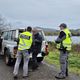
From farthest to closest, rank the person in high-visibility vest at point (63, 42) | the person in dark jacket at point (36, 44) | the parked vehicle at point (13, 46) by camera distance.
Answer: the parked vehicle at point (13, 46) → the person in dark jacket at point (36, 44) → the person in high-visibility vest at point (63, 42)

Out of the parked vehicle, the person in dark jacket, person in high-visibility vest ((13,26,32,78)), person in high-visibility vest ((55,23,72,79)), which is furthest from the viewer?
the parked vehicle

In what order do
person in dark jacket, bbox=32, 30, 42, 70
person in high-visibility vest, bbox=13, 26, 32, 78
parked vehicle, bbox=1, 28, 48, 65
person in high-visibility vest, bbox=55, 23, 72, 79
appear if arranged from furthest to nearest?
1. parked vehicle, bbox=1, 28, 48, 65
2. person in dark jacket, bbox=32, 30, 42, 70
3. person in high-visibility vest, bbox=13, 26, 32, 78
4. person in high-visibility vest, bbox=55, 23, 72, 79

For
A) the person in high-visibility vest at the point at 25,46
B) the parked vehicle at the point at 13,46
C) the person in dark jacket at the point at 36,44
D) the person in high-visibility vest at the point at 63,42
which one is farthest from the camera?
the parked vehicle at the point at 13,46

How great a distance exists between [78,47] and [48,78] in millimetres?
14497

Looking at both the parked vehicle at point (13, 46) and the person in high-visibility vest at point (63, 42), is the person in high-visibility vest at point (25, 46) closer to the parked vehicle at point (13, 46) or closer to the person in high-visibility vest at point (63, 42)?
the person in high-visibility vest at point (63, 42)

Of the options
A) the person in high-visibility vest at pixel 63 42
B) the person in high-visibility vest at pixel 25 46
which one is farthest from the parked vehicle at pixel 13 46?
the person in high-visibility vest at pixel 63 42

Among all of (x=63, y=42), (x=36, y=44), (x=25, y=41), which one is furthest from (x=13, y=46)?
(x=63, y=42)

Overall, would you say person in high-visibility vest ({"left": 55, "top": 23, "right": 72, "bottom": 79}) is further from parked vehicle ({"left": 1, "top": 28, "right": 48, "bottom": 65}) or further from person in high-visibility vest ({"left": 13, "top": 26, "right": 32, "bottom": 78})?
parked vehicle ({"left": 1, "top": 28, "right": 48, "bottom": 65})

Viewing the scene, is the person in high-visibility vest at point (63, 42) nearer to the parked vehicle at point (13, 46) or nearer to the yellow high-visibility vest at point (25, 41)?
the yellow high-visibility vest at point (25, 41)

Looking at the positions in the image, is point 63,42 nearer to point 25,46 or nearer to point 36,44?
point 25,46

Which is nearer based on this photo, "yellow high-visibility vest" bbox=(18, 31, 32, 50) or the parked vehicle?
"yellow high-visibility vest" bbox=(18, 31, 32, 50)

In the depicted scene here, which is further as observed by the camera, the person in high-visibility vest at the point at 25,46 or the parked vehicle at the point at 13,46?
the parked vehicle at the point at 13,46

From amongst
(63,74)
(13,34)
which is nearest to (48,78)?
(63,74)

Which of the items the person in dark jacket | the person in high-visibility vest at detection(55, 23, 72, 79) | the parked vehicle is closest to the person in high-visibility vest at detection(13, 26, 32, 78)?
the person in dark jacket
